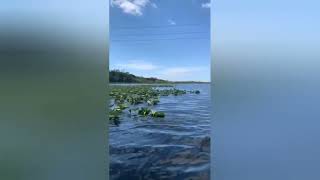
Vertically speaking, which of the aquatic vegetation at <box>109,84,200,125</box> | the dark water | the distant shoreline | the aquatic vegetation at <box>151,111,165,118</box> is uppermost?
the distant shoreline

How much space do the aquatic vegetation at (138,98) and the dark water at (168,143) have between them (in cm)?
3

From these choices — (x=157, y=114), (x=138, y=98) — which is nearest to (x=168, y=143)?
(x=157, y=114)

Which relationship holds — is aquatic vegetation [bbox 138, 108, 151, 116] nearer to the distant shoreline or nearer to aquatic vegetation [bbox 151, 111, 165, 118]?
aquatic vegetation [bbox 151, 111, 165, 118]

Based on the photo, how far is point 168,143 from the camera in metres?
1.60

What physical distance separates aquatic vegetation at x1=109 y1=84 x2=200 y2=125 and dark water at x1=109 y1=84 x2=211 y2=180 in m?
0.03

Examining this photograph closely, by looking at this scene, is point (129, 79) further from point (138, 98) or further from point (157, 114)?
point (157, 114)

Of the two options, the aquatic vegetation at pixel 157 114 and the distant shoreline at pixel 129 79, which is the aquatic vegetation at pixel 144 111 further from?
the distant shoreline at pixel 129 79

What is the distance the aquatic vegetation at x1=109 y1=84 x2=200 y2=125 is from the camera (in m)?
1.61

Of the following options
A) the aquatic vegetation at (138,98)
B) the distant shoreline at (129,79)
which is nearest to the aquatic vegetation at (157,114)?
the aquatic vegetation at (138,98)

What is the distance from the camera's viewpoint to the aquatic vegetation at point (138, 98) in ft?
5.29

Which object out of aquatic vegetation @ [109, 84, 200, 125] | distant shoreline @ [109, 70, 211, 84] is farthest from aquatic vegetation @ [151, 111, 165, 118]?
distant shoreline @ [109, 70, 211, 84]
